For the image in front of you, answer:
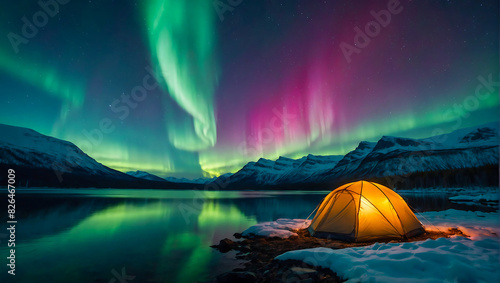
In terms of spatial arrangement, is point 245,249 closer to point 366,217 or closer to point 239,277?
point 239,277

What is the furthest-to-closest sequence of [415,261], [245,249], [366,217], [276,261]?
[245,249] < [366,217] < [276,261] < [415,261]

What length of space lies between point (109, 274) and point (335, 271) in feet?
33.8

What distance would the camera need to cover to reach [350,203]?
14.8 meters

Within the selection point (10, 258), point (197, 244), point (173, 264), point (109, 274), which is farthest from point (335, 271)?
point (10, 258)

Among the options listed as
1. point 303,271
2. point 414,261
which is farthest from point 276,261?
point 414,261

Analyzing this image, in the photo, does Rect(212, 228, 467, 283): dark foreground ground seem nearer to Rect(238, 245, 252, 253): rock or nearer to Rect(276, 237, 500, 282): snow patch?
Rect(238, 245, 252, 253): rock

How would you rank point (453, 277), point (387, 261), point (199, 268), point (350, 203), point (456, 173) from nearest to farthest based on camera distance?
point (453, 277) < point (387, 261) < point (199, 268) < point (350, 203) < point (456, 173)

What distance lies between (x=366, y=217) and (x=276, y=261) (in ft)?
22.3

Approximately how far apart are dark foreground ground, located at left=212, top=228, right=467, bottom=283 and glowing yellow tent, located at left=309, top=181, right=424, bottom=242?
54 centimetres

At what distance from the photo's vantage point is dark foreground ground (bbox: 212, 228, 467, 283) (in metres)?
8.90

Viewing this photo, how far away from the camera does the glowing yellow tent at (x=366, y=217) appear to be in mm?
13891

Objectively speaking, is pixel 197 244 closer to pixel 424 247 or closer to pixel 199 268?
pixel 199 268

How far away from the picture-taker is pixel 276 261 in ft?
35.6

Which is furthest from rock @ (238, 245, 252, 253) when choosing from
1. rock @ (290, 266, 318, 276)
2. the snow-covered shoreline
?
rock @ (290, 266, 318, 276)
